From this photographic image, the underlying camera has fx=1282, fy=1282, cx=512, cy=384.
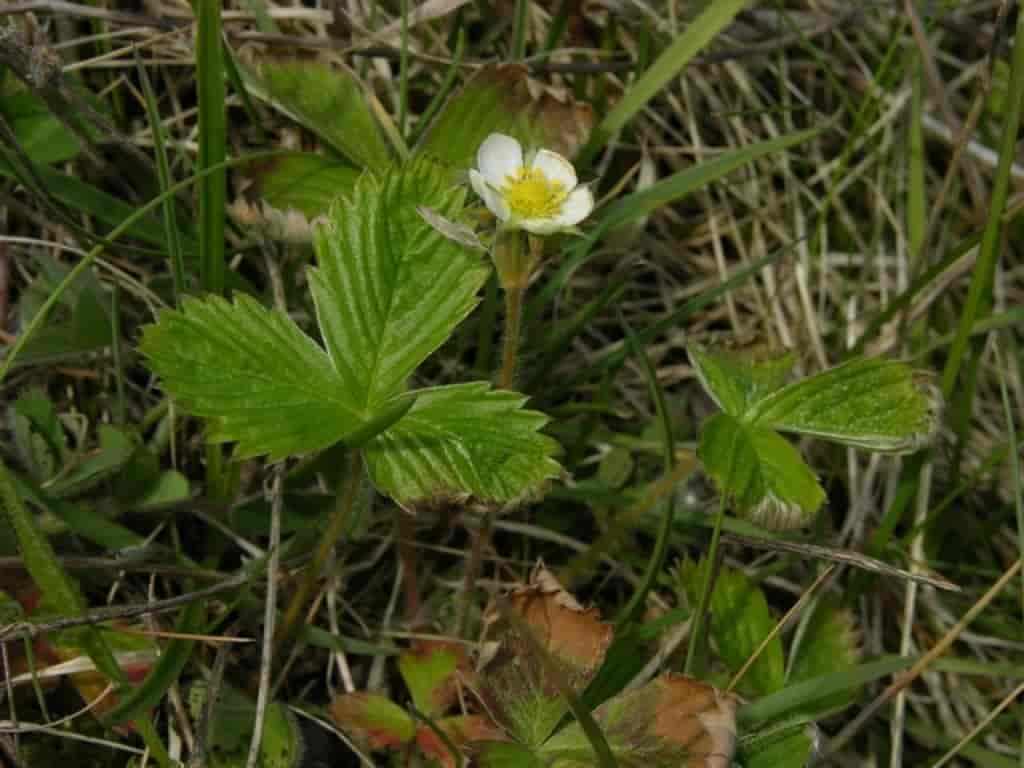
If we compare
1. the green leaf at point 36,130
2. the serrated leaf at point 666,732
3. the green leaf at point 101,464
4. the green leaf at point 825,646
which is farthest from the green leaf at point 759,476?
the green leaf at point 36,130

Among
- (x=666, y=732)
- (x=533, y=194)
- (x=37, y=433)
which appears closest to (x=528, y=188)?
(x=533, y=194)

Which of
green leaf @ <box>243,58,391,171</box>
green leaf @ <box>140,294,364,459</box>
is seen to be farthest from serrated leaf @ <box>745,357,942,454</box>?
green leaf @ <box>243,58,391,171</box>

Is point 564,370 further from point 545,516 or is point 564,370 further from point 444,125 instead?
point 444,125

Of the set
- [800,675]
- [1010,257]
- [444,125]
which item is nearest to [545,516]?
[800,675]

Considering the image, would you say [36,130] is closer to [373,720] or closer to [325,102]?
[325,102]

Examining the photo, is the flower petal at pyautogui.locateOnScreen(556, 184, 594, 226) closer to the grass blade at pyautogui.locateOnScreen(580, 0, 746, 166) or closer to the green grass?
the green grass

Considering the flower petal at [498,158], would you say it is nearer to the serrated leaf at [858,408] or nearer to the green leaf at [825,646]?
the serrated leaf at [858,408]

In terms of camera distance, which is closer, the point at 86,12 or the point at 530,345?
the point at 86,12
